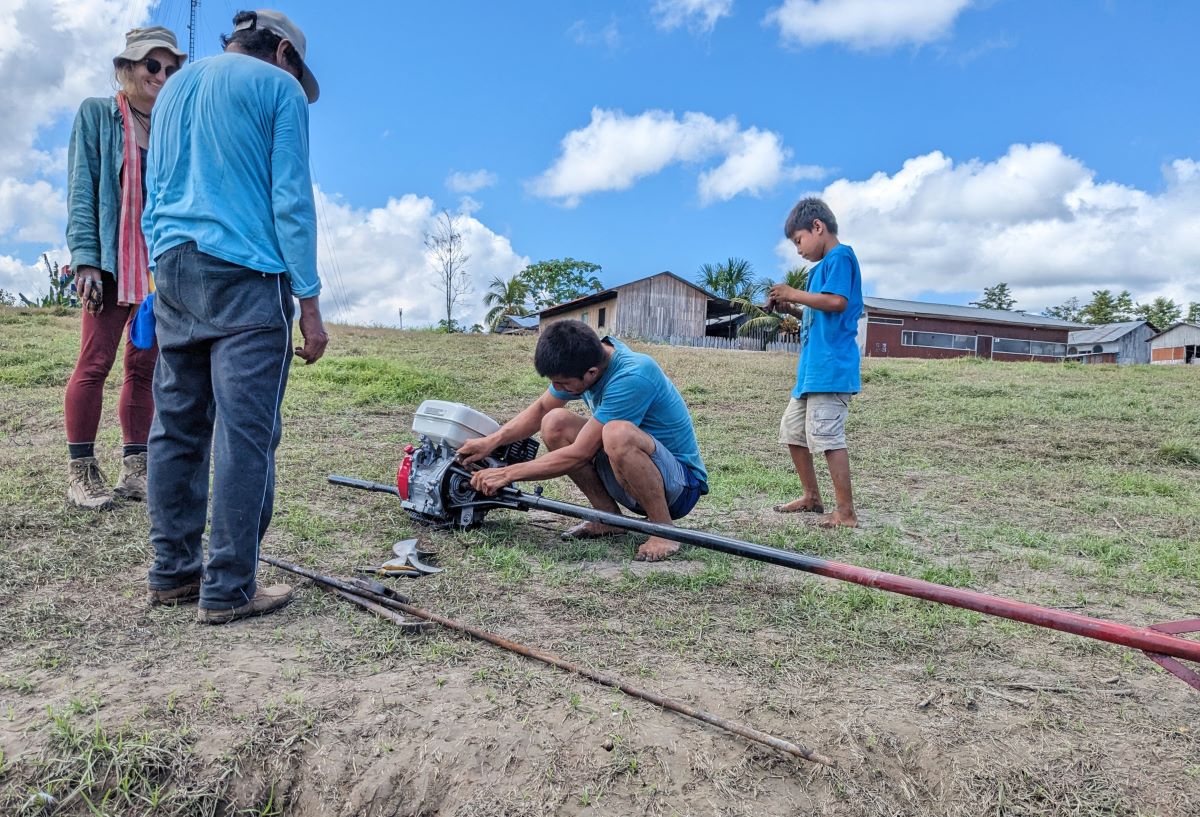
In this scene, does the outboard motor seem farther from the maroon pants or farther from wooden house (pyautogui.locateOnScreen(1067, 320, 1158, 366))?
wooden house (pyautogui.locateOnScreen(1067, 320, 1158, 366))

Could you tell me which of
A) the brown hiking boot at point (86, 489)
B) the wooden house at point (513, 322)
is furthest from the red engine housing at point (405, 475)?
the wooden house at point (513, 322)

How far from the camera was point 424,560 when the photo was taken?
11.1 feet

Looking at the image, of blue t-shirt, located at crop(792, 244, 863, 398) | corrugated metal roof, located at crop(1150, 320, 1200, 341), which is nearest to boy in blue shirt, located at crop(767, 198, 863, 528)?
blue t-shirt, located at crop(792, 244, 863, 398)

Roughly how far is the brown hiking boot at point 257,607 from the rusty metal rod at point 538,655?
0.69 feet

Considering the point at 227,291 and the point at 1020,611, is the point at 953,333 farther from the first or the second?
the point at 227,291

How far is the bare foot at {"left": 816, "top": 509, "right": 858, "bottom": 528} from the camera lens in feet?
13.9

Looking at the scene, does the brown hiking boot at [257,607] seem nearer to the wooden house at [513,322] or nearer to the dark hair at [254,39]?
the dark hair at [254,39]

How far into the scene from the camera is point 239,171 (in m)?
2.47

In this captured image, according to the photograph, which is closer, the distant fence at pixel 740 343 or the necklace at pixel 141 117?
the necklace at pixel 141 117

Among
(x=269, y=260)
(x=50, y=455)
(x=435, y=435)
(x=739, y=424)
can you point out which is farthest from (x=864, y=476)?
(x=50, y=455)

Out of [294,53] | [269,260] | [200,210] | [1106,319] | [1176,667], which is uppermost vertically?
[1106,319]

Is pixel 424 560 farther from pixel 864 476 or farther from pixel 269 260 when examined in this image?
pixel 864 476

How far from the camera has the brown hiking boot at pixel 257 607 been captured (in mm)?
2490

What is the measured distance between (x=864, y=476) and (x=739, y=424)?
268 centimetres
